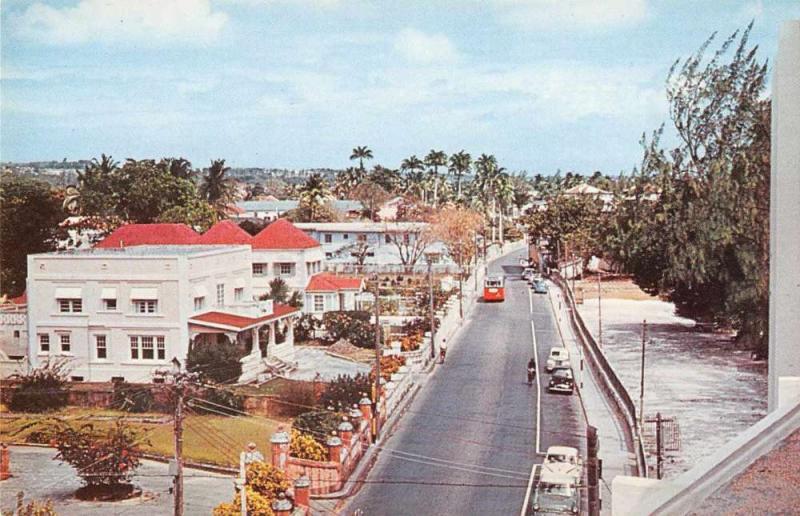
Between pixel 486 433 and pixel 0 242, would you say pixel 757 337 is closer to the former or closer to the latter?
pixel 486 433

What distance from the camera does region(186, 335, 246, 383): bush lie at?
16.4 ft

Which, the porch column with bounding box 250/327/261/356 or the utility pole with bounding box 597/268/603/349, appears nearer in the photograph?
the porch column with bounding box 250/327/261/356

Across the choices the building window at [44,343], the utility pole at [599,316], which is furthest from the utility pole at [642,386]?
the building window at [44,343]

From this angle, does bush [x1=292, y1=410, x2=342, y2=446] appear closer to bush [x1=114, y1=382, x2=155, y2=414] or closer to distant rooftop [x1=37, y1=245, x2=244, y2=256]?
bush [x1=114, y1=382, x2=155, y2=414]

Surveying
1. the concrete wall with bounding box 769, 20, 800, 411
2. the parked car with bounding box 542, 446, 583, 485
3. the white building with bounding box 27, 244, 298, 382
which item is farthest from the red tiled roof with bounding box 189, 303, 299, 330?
the concrete wall with bounding box 769, 20, 800, 411

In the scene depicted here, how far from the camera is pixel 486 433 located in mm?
4945

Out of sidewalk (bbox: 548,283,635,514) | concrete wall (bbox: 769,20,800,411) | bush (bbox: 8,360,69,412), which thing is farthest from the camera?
bush (bbox: 8,360,69,412)

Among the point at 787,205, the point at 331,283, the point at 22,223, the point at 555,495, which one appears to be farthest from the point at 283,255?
the point at 787,205

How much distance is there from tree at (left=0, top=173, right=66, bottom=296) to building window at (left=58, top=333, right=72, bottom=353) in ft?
0.93

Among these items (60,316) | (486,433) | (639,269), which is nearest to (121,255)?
(60,316)

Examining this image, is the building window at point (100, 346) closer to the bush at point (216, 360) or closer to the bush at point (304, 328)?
the bush at point (216, 360)

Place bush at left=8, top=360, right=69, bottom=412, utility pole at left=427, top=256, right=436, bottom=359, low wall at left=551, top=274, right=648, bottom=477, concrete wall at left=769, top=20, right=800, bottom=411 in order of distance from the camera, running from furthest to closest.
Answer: utility pole at left=427, top=256, right=436, bottom=359 < bush at left=8, top=360, right=69, bottom=412 < low wall at left=551, top=274, right=648, bottom=477 < concrete wall at left=769, top=20, right=800, bottom=411

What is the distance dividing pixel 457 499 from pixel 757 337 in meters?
1.71

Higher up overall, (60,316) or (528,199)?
(528,199)
